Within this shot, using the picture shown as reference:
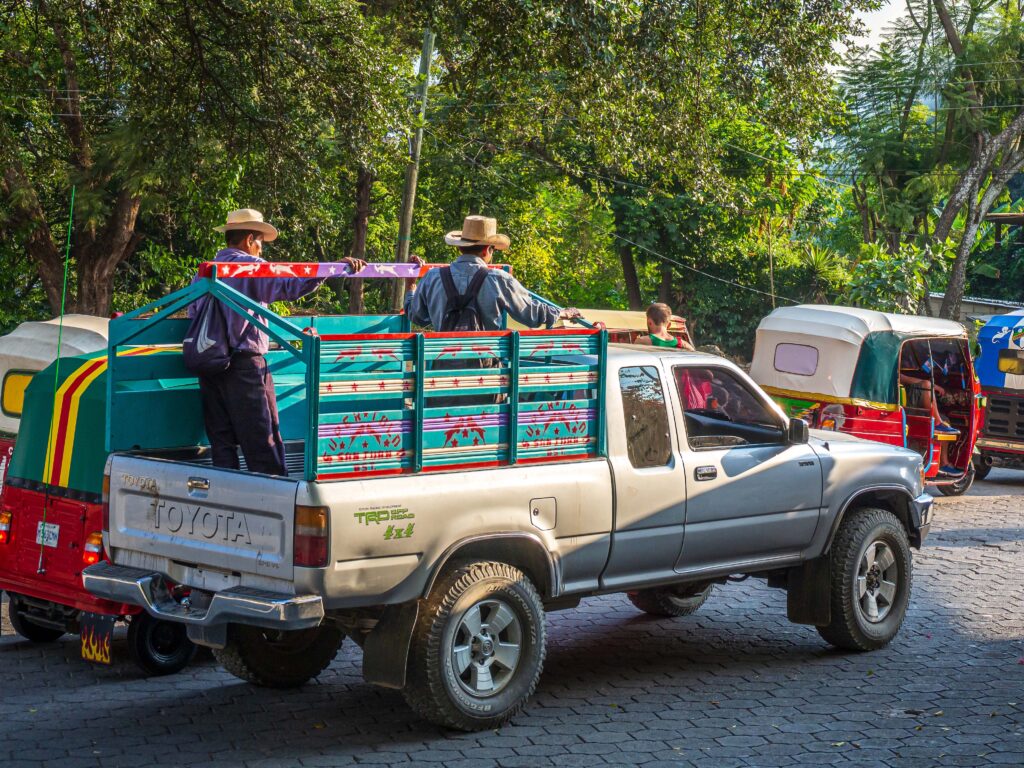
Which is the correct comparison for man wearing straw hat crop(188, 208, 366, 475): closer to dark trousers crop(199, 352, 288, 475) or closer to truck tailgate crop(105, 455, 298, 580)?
dark trousers crop(199, 352, 288, 475)

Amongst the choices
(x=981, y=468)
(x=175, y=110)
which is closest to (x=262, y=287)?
(x=175, y=110)

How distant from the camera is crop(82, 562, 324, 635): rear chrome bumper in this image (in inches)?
215

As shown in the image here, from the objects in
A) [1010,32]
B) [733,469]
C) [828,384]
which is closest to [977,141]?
[1010,32]

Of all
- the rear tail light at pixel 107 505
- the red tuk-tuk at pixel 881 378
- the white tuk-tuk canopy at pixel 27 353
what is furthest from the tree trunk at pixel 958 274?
the rear tail light at pixel 107 505

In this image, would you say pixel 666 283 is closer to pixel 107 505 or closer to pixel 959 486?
pixel 959 486

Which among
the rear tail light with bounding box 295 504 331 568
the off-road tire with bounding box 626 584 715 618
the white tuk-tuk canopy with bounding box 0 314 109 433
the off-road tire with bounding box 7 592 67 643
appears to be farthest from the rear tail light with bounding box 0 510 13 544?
the off-road tire with bounding box 626 584 715 618

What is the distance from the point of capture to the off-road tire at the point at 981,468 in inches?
699

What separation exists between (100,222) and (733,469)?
1312 centimetres

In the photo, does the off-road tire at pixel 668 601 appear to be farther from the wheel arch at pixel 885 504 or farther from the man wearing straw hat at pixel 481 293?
the man wearing straw hat at pixel 481 293

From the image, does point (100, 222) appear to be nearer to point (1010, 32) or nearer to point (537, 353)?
point (537, 353)

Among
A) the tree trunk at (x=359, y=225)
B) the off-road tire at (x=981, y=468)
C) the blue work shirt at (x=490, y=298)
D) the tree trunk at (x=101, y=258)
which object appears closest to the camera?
the blue work shirt at (x=490, y=298)

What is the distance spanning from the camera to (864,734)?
6320mm

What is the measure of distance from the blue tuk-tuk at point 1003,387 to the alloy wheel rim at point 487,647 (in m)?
12.3

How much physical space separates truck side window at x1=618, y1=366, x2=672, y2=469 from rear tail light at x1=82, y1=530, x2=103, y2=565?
2.87 metres
